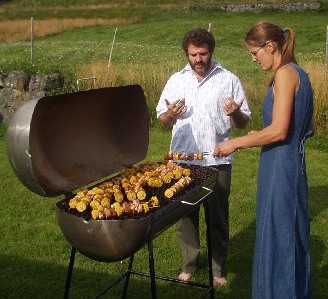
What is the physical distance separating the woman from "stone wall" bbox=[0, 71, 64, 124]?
9.06 m

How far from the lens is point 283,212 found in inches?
155

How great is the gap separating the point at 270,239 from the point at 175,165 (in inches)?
41.6

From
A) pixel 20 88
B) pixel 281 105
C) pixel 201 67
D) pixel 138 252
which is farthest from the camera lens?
pixel 20 88

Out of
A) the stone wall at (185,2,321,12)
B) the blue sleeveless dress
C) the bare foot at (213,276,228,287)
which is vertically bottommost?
the stone wall at (185,2,321,12)

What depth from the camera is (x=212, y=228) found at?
5.27m

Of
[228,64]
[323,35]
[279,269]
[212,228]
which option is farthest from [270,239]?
[323,35]

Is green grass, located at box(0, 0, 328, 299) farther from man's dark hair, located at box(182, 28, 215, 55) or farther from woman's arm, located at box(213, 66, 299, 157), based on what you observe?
man's dark hair, located at box(182, 28, 215, 55)

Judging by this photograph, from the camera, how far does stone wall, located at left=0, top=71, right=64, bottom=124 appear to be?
12.5 m

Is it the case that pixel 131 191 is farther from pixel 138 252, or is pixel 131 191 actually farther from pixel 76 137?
pixel 138 252

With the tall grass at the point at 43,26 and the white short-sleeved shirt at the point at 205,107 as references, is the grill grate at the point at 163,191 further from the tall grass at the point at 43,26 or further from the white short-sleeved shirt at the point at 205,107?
the tall grass at the point at 43,26

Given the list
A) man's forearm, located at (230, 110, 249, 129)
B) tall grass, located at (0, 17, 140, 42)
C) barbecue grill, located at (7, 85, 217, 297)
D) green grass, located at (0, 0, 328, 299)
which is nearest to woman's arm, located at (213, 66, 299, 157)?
barbecue grill, located at (7, 85, 217, 297)

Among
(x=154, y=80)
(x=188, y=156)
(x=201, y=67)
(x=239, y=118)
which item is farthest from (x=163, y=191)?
(x=154, y=80)

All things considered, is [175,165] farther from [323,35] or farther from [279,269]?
[323,35]

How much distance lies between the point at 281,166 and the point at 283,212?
0.29 m
